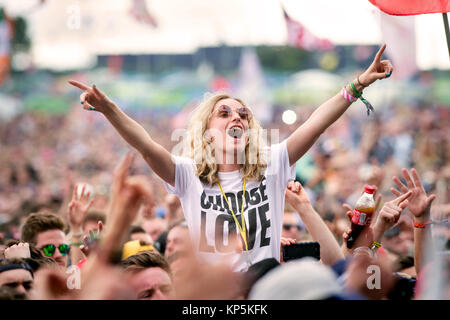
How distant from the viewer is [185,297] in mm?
2109

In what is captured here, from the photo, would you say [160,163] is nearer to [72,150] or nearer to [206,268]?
A: [206,268]

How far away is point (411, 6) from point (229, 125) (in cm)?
156

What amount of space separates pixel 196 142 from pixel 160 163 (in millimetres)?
430

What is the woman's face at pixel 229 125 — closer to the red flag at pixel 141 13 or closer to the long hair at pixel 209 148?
the long hair at pixel 209 148

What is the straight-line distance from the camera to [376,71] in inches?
126

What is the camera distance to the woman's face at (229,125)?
10.9 ft

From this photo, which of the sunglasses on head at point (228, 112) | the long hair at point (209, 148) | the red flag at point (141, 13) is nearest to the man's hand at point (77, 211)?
the long hair at point (209, 148)

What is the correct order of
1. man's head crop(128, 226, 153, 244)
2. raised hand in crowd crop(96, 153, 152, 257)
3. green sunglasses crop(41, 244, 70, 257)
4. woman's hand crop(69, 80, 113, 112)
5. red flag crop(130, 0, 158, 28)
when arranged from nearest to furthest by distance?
raised hand in crowd crop(96, 153, 152, 257), woman's hand crop(69, 80, 113, 112), green sunglasses crop(41, 244, 70, 257), man's head crop(128, 226, 153, 244), red flag crop(130, 0, 158, 28)

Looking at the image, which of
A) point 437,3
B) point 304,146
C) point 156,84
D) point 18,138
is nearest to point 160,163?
point 304,146

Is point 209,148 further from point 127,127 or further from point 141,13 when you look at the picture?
point 141,13

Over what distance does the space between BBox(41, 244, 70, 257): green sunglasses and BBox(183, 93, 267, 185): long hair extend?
3.28ft

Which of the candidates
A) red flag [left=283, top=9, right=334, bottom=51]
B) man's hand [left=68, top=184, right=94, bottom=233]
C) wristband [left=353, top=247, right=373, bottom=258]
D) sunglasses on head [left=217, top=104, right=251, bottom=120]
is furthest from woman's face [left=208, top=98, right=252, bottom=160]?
red flag [left=283, top=9, right=334, bottom=51]

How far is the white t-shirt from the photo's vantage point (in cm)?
305

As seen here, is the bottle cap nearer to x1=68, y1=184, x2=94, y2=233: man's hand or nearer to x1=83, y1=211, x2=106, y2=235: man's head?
x1=68, y1=184, x2=94, y2=233: man's hand
